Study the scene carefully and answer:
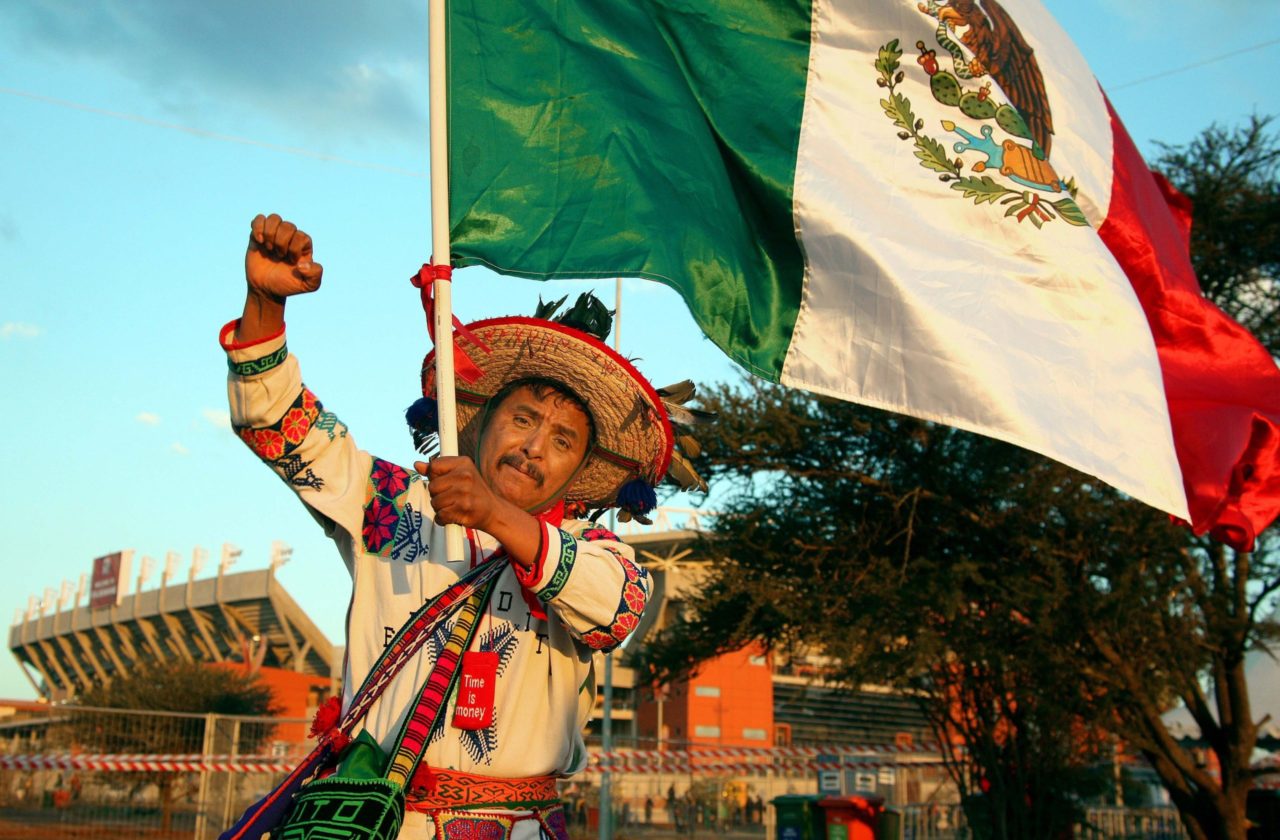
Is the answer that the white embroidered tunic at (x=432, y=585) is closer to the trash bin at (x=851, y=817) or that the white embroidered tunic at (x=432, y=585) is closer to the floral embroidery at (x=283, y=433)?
the floral embroidery at (x=283, y=433)

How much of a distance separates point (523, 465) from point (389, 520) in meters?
0.38

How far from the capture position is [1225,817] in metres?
13.8

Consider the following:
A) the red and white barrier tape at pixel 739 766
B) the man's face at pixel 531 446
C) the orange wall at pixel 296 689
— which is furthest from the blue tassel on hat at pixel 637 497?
the orange wall at pixel 296 689

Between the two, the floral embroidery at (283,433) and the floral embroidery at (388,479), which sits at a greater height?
the floral embroidery at (283,433)

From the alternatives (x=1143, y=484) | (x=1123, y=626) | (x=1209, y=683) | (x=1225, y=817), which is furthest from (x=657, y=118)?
(x=1209, y=683)

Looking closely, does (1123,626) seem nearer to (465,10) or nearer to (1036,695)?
(1036,695)

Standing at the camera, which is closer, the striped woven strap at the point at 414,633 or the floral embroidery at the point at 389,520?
the striped woven strap at the point at 414,633

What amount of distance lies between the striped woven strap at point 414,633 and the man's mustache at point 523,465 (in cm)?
34

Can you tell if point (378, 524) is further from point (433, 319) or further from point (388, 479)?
point (433, 319)

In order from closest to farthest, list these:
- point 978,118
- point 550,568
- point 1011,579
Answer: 1. point 550,568
2. point 978,118
3. point 1011,579

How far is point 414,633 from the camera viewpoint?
3113mm

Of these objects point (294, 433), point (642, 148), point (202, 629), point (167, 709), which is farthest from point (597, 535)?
point (202, 629)

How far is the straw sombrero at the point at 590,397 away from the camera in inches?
143

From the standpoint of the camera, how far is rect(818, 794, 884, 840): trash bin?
45.3 ft
